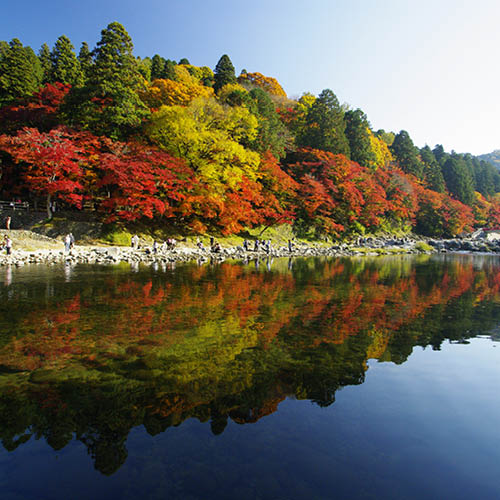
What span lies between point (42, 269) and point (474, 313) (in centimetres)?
1783

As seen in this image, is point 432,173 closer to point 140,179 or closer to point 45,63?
point 140,179

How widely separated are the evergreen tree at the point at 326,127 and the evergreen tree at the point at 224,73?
40.0 ft

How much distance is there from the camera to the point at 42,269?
16.1 m

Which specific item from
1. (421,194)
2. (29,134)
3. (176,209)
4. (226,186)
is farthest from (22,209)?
(421,194)

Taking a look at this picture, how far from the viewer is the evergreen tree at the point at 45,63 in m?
42.2

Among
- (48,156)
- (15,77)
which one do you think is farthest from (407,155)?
(15,77)

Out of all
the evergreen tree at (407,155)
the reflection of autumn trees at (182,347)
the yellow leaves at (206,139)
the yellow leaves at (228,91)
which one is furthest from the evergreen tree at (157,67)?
the reflection of autumn trees at (182,347)

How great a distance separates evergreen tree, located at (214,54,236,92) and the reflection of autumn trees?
41471 millimetres

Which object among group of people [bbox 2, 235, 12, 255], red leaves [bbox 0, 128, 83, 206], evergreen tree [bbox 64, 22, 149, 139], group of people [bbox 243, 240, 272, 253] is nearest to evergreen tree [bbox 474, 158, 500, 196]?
group of people [bbox 243, 240, 272, 253]

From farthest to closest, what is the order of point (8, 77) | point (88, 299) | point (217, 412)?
point (8, 77) → point (88, 299) → point (217, 412)

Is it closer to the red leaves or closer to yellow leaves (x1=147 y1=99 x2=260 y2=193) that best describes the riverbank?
the red leaves

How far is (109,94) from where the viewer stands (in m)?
28.2

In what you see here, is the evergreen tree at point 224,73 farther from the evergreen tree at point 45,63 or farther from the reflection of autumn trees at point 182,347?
the reflection of autumn trees at point 182,347

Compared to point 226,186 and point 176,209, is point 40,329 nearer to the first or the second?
point 176,209
